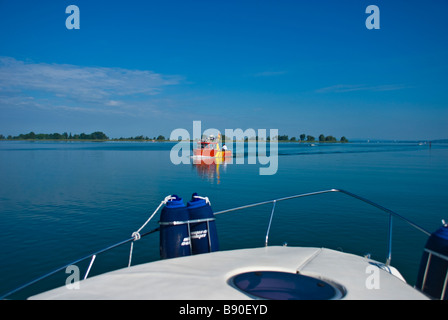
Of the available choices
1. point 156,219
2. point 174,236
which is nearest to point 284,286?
point 174,236

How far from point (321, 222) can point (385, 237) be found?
2.05 metres

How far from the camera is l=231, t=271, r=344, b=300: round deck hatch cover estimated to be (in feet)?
8.63

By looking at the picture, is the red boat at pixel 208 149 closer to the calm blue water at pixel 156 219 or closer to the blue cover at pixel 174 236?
the calm blue water at pixel 156 219

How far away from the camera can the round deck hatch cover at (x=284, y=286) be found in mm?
2629

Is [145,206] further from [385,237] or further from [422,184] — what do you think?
[422,184]

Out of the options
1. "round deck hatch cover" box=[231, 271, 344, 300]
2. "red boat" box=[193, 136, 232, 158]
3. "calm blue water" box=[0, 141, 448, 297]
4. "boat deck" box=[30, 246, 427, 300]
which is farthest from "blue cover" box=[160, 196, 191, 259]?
"red boat" box=[193, 136, 232, 158]

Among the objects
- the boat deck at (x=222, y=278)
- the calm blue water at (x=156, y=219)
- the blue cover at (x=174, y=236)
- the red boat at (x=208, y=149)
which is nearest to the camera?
the boat deck at (x=222, y=278)

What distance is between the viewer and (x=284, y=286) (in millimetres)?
2812

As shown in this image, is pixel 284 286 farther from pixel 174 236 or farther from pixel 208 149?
pixel 208 149

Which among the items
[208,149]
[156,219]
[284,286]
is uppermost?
[208,149]

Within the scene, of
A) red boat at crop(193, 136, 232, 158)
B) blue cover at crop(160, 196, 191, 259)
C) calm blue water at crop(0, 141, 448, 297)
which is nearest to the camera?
blue cover at crop(160, 196, 191, 259)

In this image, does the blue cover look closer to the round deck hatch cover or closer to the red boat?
the round deck hatch cover

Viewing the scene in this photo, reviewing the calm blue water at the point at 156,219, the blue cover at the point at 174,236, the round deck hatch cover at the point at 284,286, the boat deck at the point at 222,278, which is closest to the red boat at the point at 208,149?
the calm blue water at the point at 156,219

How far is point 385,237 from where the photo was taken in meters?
9.21
